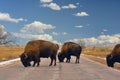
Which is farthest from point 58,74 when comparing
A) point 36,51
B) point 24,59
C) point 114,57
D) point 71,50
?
point 71,50

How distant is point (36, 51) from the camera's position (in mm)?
31172

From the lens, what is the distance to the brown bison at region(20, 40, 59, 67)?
30302 millimetres

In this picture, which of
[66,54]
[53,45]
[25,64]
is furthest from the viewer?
[66,54]

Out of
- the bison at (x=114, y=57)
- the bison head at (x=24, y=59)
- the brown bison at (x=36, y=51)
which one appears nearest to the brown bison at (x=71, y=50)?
the brown bison at (x=36, y=51)

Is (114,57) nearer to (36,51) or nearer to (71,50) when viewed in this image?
(36,51)

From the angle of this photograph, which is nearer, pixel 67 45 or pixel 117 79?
pixel 117 79

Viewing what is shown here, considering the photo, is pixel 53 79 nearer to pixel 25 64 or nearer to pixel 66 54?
pixel 25 64

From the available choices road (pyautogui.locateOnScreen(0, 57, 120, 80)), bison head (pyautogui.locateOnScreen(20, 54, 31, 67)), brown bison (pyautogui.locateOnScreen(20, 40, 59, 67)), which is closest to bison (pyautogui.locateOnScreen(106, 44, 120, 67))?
road (pyautogui.locateOnScreen(0, 57, 120, 80))

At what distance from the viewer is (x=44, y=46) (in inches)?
1266

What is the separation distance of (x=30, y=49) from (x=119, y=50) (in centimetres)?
753

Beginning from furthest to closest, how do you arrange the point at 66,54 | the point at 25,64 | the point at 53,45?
1. the point at 66,54
2. the point at 53,45
3. the point at 25,64

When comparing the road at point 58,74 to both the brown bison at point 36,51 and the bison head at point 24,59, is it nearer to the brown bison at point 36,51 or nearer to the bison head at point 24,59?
the bison head at point 24,59

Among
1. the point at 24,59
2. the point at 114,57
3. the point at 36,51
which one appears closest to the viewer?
the point at 24,59

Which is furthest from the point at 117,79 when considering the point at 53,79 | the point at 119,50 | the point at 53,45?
the point at 53,45
